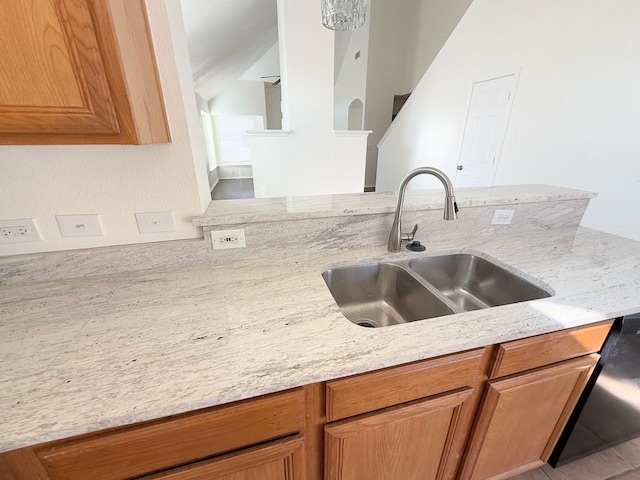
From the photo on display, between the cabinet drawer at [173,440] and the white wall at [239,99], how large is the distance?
980cm

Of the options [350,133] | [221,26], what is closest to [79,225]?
[350,133]

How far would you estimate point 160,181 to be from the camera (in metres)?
0.95

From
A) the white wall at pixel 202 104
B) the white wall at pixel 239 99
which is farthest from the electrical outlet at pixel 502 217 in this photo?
the white wall at pixel 239 99

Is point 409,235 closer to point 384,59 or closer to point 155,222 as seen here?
point 155,222

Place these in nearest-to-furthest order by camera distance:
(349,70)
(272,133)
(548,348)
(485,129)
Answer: (548,348)
(272,133)
(485,129)
(349,70)

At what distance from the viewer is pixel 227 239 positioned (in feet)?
3.50

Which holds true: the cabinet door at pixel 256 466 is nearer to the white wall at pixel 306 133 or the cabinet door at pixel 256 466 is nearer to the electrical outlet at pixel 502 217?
the electrical outlet at pixel 502 217

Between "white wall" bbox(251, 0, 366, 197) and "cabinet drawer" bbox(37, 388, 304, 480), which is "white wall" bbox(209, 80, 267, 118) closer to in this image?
"white wall" bbox(251, 0, 366, 197)

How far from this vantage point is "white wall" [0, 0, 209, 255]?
0.83m

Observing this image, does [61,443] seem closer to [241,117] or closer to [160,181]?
[160,181]

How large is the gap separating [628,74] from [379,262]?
2596 mm

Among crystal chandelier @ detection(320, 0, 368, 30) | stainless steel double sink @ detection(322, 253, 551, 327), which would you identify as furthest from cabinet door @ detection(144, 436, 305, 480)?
crystal chandelier @ detection(320, 0, 368, 30)

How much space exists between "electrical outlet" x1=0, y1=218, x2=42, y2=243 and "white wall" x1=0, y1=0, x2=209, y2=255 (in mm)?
17

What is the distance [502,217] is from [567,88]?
83.1 inches
